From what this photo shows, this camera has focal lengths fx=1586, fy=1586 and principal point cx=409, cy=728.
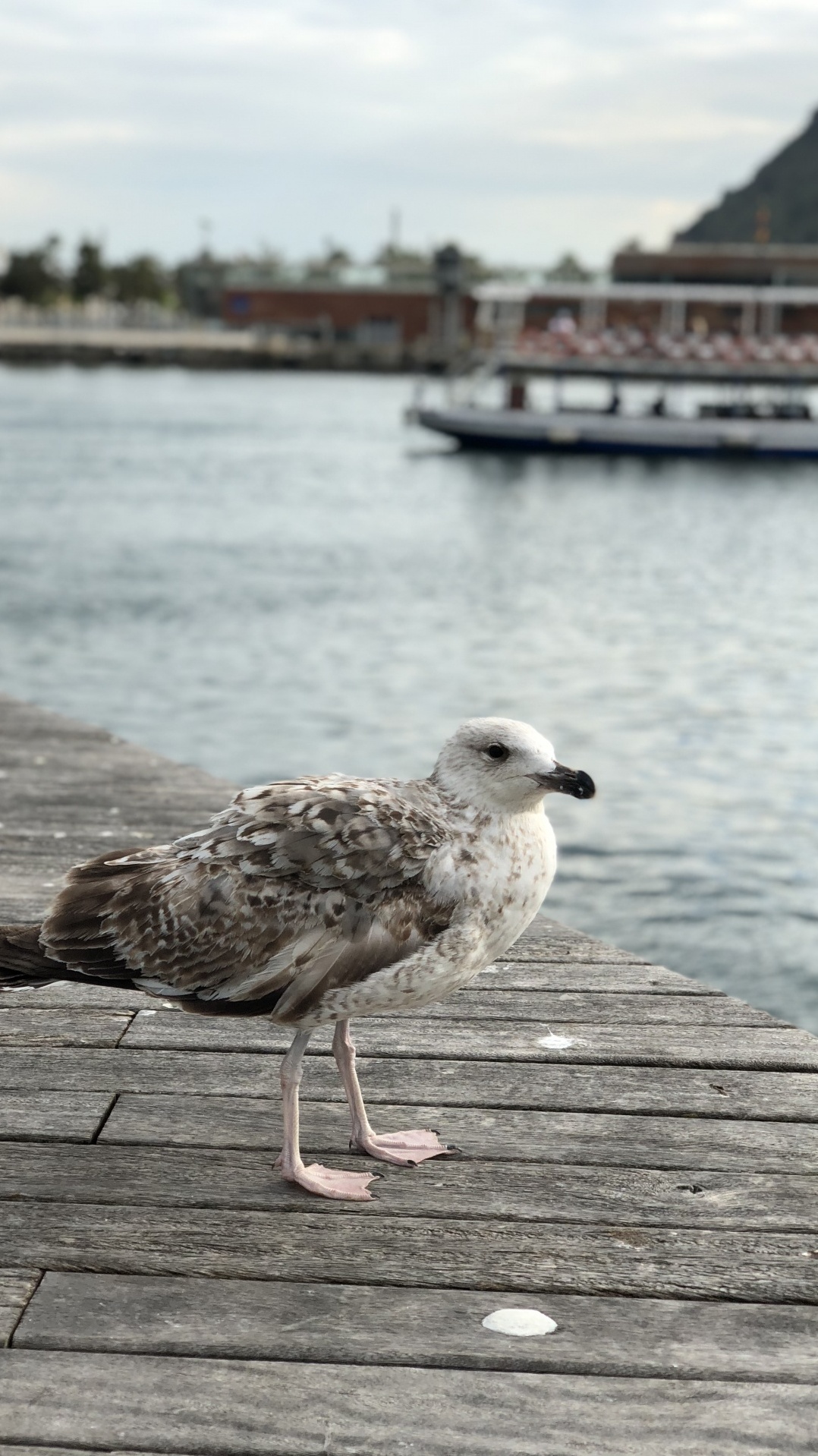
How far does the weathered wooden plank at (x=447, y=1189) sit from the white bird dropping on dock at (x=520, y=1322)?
0.34m

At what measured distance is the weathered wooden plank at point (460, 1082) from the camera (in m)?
3.66

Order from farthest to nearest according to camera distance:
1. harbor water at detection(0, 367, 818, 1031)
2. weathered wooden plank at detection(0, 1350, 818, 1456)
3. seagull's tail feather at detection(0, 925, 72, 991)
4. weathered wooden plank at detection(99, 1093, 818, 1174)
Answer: harbor water at detection(0, 367, 818, 1031), weathered wooden plank at detection(99, 1093, 818, 1174), seagull's tail feather at detection(0, 925, 72, 991), weathered wooden plank at detection(0, 1350, 818, 1456)

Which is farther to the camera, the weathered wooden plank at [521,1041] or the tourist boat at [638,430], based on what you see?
the tourist boat at [638,430]

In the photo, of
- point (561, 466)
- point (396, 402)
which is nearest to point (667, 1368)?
point (561, 466)

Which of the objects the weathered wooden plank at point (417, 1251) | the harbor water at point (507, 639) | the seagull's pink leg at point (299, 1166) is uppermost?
the seagull's pink leg at point (299, 1166)

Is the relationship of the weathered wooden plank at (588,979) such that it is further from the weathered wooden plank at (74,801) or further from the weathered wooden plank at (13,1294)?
the weathered wooden plank at (13,1294)

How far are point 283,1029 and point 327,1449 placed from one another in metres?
1.79

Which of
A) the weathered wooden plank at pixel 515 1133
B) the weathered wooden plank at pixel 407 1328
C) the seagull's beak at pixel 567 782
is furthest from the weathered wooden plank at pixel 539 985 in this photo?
the weathered wooden plank at pixel 407 1328

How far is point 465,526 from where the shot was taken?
37.5 meters

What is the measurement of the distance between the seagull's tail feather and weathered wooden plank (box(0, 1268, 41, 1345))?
62cm

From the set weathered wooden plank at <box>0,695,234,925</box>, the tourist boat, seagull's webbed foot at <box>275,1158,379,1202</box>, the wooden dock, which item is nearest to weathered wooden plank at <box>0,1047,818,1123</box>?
the wooden dock

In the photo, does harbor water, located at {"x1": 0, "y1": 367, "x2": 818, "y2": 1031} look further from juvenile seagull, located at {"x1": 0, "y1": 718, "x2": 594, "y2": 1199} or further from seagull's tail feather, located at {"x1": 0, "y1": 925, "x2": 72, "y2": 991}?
seagull's tail feather, located at {"x1": 0, "y1": 925, "x2": 72, "y2": 991}

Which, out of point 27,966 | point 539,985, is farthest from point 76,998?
point 539,985

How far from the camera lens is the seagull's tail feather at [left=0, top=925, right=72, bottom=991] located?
3.30 meters
